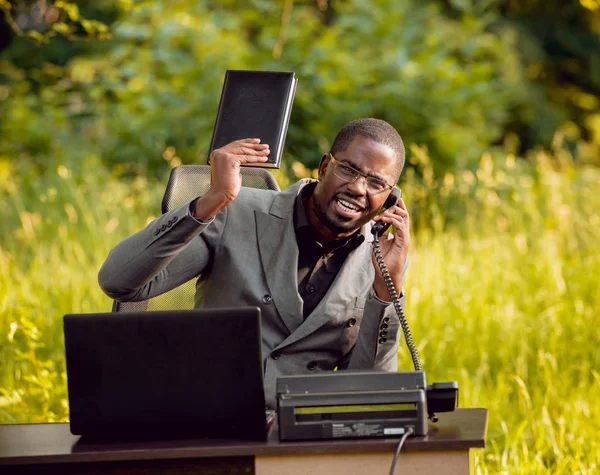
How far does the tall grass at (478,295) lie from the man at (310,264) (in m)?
0.74

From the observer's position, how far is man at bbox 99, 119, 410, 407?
3.12 meters

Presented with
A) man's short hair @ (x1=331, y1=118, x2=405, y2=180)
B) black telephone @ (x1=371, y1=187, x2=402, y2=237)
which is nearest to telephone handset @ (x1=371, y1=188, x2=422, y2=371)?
black telephone @ (x1=371, y1=187, x2=402, y2=237)

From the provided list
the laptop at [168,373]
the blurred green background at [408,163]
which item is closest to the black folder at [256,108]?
the laptop at [168,373]

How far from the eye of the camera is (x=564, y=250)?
7.14 meters

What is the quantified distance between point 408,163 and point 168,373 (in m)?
5.79

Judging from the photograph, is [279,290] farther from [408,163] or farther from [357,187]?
[408,163]

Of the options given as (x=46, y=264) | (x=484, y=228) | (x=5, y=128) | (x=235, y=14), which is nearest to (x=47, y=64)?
(x=5, y=128)

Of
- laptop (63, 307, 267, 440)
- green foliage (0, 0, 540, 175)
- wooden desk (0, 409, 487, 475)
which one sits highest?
green foliage (0, 0, 540, 175)

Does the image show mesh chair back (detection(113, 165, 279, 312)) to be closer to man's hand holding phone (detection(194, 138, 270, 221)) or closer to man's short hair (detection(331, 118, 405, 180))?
man's short hair (detection(331, 118, 405, 180))

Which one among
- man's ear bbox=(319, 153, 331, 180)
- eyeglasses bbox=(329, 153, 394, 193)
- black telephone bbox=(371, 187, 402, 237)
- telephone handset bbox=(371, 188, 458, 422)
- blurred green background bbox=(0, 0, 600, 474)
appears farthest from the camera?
blurred green background bbox=(0, 0, 600, 474)

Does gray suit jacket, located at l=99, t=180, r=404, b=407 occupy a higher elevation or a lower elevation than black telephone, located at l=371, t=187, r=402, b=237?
lower

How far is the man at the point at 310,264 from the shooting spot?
10.2 ft

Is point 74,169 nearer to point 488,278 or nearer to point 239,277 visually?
point 488,278

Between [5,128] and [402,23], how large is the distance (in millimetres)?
4633
